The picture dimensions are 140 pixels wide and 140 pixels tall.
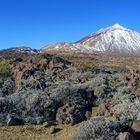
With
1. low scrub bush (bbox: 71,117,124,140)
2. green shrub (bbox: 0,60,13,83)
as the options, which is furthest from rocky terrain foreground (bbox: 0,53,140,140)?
green shrub (bbox: 0,60,13,83)

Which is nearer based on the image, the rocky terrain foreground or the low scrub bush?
the low scrub bush

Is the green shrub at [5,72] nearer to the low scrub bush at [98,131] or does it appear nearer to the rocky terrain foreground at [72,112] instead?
the rocky terrain foreground at [72,112]

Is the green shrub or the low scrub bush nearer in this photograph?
the low scrub bush

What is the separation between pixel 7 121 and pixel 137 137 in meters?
5.63

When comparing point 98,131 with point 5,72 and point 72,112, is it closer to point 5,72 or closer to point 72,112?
point 72,112

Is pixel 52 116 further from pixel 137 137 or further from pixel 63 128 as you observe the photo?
pixel 137 137

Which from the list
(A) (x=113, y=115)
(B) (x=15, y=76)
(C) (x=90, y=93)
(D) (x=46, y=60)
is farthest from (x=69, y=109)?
(D) (x=46, y=60)

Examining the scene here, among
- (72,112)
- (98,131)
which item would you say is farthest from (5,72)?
(98,131)

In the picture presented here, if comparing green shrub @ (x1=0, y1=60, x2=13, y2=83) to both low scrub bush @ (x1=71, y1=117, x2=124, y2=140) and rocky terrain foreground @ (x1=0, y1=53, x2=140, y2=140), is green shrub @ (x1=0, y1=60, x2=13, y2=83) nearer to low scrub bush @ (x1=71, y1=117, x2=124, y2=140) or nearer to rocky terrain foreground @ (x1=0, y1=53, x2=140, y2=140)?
rocky terrain foreground @ (x1=0, y1=53, x2=140, y2=140)

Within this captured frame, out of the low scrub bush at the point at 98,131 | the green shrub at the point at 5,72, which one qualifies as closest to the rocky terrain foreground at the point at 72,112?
the low scrub bush at the point at 98,131

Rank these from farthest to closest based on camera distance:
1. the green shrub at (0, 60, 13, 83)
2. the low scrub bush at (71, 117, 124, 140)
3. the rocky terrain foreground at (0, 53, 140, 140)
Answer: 1. the green shrub at (0, 60, 13, 83)
2. the rocky terrain foreground at (0, 53, 140, 140)
3. the low scrub bush at (71, 117, 124, 140)

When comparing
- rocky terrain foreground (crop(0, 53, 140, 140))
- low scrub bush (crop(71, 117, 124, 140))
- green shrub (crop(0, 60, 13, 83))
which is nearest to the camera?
low scrub bush (crop(71, 117, 124, 140))

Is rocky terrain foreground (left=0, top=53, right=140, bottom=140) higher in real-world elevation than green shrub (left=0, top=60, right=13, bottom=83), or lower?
lower

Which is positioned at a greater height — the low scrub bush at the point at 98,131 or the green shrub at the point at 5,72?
the green shrub at the point at 5,72
